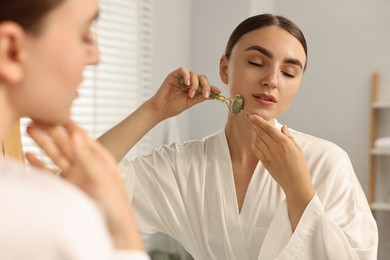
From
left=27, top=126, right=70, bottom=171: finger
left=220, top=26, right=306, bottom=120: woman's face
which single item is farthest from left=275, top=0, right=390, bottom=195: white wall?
left=27, top=126, right=70, bottom=171: finger

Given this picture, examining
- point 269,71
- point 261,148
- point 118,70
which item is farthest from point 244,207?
point 118,70

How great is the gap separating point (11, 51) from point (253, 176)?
1007 mm

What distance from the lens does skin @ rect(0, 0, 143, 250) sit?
51 cm

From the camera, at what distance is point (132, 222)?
0.53 metres

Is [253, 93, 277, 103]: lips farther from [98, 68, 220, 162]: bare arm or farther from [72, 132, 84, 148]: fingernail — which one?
[72, 132, 84, 148]: fingernail

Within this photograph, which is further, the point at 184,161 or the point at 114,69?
the point at 114,69

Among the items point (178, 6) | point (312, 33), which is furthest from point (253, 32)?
point (312, 33)

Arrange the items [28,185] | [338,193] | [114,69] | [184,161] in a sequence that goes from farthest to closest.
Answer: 1. [114,69]
2. [184,161]
3. [338,193]
4. [28,185]

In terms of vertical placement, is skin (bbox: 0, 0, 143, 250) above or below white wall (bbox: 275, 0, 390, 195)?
above

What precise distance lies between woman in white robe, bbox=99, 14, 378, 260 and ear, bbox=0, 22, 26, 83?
0.81 metres

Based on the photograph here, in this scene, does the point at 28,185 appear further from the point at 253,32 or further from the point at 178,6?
the point at 178,6

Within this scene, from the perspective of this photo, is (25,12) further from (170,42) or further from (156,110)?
(170,42)

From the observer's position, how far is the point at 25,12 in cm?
50

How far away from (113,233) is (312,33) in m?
3.08
